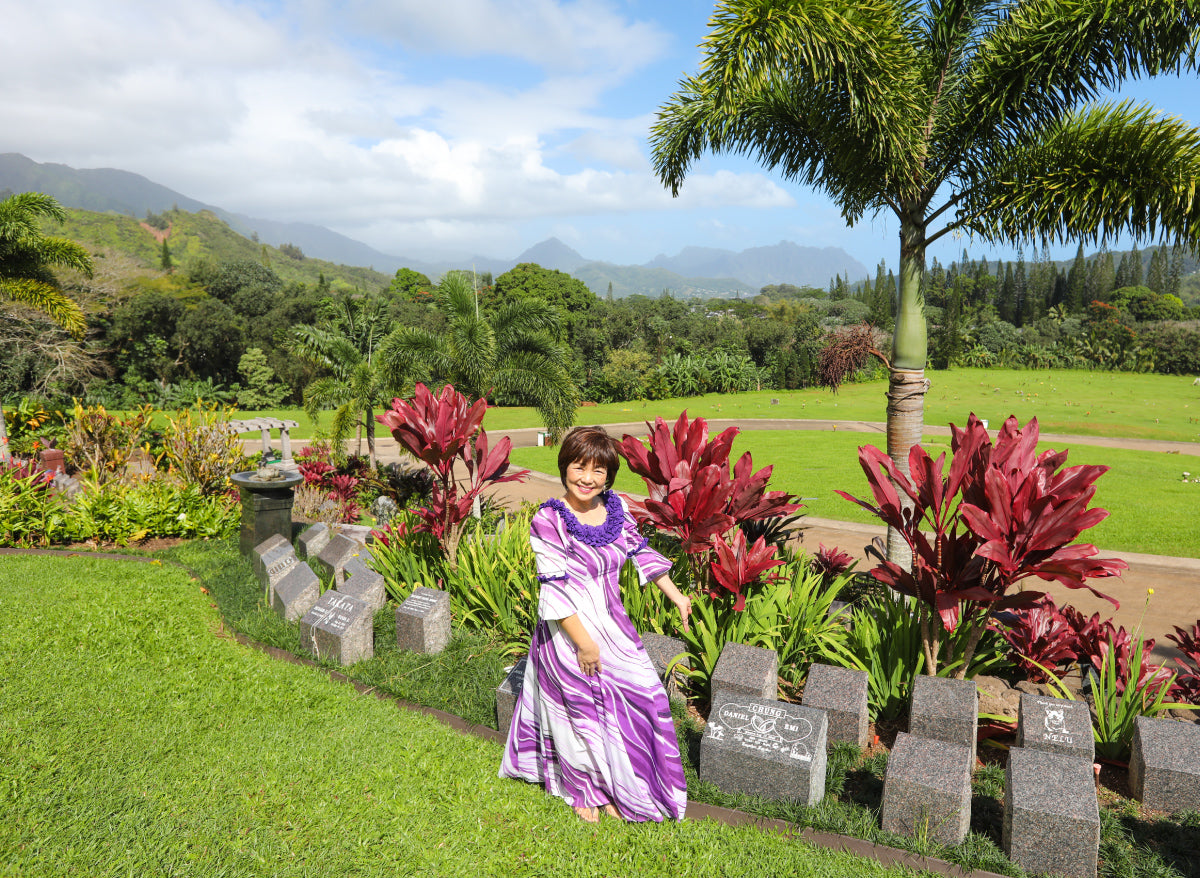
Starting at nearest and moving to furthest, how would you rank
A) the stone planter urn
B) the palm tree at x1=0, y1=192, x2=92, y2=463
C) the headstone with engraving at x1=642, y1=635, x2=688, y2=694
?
1. the headstone with engraving at x1=642, y1=635, x2=688, y2=694
2. the stone planter urn
3. the palm tree at x1=0, y1=192, x2=92, y2=463

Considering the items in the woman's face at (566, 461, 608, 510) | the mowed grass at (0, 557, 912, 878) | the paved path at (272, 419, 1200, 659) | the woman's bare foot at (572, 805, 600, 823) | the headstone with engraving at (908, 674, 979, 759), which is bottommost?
the paved path at (272, 419, 1200, 659)

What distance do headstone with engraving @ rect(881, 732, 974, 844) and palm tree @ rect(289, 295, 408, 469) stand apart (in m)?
11.1

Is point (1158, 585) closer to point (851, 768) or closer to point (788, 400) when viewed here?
point (851, 768)

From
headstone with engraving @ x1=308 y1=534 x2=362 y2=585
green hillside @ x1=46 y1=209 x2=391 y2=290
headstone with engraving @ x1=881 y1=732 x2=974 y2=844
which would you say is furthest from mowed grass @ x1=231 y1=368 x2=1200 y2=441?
green hillside @ x1=46 y1=209 x2=391 y2=290

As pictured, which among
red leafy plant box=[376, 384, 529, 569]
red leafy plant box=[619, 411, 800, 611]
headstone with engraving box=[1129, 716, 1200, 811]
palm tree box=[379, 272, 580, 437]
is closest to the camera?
headstone with engraving box=[1129, 716, 1200, 811]

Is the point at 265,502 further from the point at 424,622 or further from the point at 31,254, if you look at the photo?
the point at 31,254

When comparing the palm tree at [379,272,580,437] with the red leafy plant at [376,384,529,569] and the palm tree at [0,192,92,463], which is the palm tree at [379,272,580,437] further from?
the red leafy plant at [376,384,529,569]

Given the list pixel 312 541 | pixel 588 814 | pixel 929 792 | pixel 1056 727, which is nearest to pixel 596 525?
pixel 588 814

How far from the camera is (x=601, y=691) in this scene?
2979mm

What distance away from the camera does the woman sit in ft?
9.68

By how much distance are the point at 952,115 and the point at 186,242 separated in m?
86.9

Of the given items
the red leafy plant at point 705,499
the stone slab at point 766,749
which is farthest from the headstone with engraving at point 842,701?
the red leafy plant at point 705,499

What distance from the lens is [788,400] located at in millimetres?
31859

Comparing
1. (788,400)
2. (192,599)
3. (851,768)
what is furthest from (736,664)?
(788,400)
